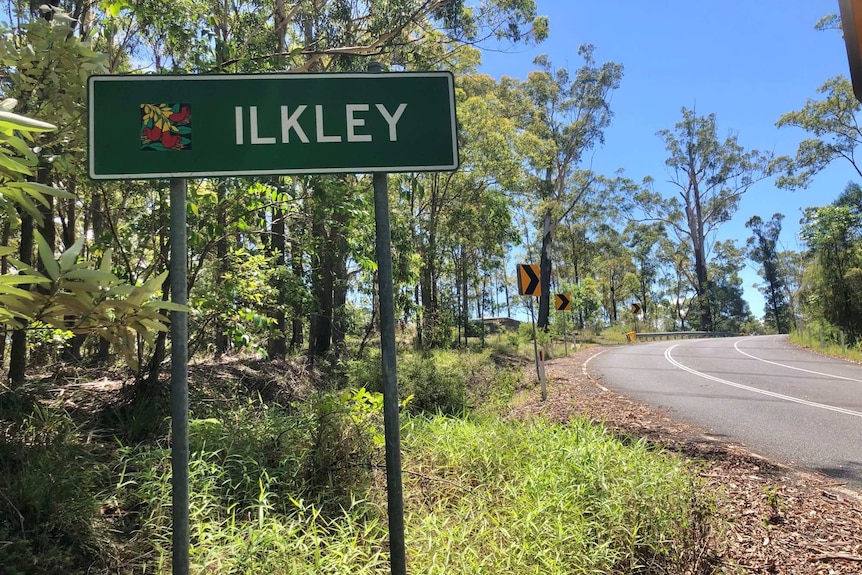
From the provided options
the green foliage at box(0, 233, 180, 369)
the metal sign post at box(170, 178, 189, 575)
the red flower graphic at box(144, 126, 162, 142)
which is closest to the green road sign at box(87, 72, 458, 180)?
the red flower graphic at box(144, 126, 162, 142)

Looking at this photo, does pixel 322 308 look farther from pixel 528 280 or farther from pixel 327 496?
pixel 327 496

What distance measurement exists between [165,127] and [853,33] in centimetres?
208

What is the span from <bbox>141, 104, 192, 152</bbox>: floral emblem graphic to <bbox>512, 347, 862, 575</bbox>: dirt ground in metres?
3.82

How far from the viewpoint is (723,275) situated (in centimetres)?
7144

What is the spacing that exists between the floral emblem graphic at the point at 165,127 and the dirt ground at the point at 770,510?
382cm

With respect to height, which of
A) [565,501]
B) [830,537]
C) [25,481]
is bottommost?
[830,537]

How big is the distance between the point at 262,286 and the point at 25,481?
305cm

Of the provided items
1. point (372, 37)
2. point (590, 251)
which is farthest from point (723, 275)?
point (372, 37)

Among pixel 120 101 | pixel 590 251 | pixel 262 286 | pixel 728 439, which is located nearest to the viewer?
pixel 120 101

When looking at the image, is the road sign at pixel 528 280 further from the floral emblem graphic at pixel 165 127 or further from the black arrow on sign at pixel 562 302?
the floral emblem graphic at pixel 165 127

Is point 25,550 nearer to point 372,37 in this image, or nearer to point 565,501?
point 565,501

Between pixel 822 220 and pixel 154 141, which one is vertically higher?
pixel 822 220

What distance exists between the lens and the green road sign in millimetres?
1786

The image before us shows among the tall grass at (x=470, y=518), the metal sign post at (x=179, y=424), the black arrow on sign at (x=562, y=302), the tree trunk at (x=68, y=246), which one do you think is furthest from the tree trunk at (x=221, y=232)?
the black arrow on sign at (x=562, y=302)
